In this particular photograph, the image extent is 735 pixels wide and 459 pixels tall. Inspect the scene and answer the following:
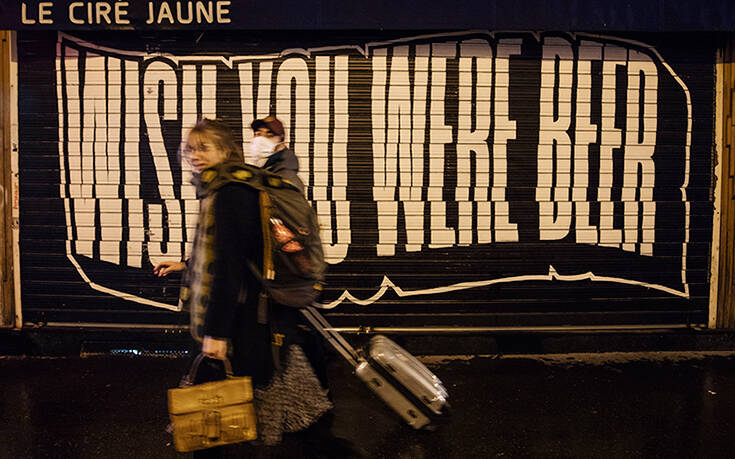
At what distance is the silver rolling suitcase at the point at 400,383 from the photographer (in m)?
3.48

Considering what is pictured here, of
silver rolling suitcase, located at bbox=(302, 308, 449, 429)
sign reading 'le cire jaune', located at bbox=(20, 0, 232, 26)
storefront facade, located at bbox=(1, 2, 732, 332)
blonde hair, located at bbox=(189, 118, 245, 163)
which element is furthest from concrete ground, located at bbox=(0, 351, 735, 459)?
sign reading 'le cire jaune', located at bbox=(20, 0, 232, 26)

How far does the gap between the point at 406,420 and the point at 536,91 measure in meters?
3.73

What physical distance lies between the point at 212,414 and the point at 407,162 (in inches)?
141

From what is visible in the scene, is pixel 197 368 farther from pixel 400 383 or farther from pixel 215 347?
pixel 400 383

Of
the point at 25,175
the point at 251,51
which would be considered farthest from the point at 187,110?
the point at 25,175

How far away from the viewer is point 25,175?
5.90 meters

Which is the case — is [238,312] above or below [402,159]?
below

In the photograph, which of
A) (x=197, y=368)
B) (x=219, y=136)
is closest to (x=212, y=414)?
(x=197, y=368)

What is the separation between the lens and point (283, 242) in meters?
3.04

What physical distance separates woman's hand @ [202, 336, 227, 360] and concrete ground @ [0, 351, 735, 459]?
1.26 m

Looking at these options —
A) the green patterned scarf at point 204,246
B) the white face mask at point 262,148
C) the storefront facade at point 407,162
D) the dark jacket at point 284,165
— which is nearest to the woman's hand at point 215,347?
the green patterned scarf at point 204,246

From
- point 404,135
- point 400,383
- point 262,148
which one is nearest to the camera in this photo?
point 400,383

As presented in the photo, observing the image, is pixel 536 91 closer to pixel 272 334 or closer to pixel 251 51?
pixel 251 51

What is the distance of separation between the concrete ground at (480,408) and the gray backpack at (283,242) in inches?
45.2
